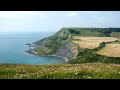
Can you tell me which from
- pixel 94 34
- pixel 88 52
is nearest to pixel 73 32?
pixel 94 34

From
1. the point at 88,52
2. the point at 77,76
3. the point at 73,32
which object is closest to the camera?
the point at 77,76
